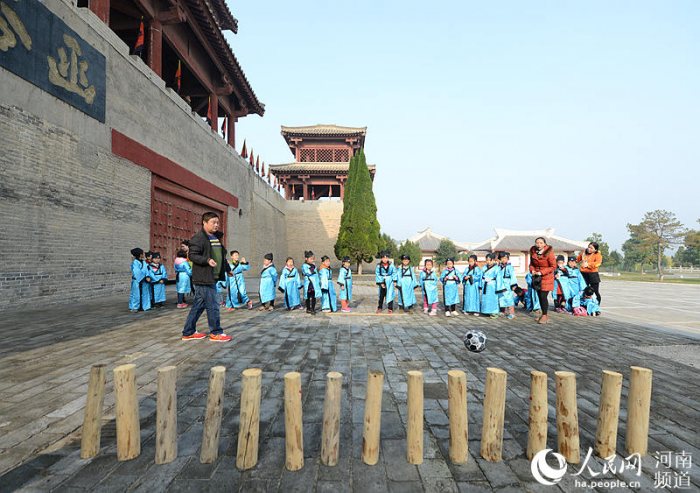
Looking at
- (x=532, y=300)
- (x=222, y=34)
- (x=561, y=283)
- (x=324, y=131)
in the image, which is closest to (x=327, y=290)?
(x=532, y=300)

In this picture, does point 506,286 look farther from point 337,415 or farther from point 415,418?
point 337,415

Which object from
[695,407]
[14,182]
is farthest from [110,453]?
[14,182]

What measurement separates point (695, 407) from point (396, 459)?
2.74 m

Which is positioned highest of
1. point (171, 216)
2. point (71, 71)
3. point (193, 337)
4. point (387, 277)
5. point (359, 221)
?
point (71, 71)

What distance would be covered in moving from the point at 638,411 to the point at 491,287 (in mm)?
5591

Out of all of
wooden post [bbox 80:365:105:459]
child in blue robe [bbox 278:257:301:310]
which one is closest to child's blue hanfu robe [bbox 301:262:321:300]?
child in blue robe [bbox 278:257:301:310]

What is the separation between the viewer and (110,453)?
207 cm

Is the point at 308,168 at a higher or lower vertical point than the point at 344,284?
higher

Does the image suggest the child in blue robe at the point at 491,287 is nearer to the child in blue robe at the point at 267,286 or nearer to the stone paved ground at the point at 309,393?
the stone paved ground at the point at 309,393

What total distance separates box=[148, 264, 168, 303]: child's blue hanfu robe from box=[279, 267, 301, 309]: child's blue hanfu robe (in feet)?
9.24

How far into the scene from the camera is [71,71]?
296 inches

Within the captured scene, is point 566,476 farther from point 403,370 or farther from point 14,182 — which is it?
point 14,182

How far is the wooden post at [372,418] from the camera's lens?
1.92 m

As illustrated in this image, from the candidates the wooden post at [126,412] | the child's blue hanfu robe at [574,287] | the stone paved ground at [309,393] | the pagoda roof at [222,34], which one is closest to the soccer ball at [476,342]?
the stone paved ground at [309,393]
